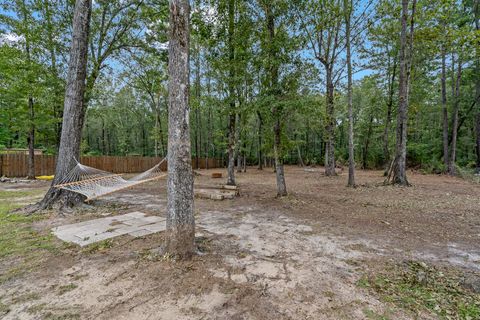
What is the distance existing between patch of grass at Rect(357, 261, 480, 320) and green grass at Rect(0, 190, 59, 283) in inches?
134

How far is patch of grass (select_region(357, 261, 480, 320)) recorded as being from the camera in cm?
174

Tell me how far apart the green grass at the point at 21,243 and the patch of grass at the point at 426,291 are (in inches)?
134

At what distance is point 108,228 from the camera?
3.61 meters

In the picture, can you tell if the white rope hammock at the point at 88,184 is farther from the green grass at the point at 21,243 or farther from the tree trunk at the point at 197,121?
the tree trunk at the point at 197,121

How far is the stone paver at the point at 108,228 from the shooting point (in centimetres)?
321

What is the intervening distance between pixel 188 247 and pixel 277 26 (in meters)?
5.74

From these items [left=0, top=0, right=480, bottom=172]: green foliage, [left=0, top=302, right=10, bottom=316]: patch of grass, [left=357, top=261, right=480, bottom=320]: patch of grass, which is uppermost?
[left=0, top=0, right=480, bottom=172]: green foliage

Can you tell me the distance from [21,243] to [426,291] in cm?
460

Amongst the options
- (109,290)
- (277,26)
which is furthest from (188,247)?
(277,26)

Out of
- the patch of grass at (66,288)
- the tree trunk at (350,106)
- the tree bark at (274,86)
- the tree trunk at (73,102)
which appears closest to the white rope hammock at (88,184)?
the tree trunk at (73,102)

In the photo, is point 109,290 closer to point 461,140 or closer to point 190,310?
point 190,310

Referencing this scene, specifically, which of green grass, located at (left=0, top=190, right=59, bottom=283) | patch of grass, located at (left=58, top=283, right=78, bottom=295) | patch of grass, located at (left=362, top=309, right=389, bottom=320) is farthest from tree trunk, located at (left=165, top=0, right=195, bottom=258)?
patch of grass, located at (left=362, top=309, right=389, bottom=320)

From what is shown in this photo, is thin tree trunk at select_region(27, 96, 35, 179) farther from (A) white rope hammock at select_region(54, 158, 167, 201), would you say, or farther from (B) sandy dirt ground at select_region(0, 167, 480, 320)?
(B) sandy dirt ground at select_region(0, 167, 480, 320)

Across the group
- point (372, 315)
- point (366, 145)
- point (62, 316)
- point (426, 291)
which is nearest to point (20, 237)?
point (62, 316)
